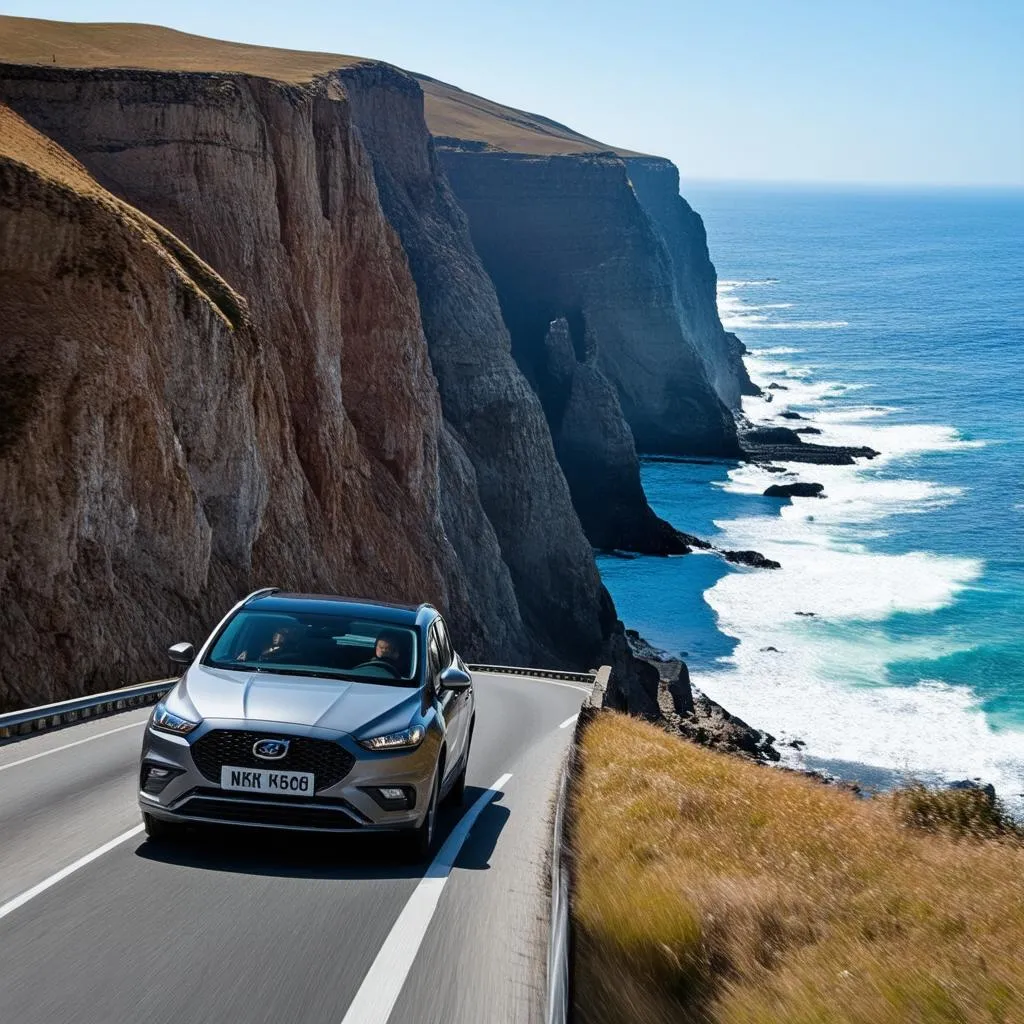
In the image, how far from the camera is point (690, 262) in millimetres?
127062

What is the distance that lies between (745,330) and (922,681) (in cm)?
11693

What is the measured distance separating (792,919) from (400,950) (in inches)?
75.7

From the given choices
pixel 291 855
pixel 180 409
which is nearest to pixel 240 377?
pixel 180 409

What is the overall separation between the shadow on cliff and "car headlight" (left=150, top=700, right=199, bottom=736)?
2.03 feet

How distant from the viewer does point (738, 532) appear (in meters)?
77.9

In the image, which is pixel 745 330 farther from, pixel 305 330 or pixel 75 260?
pixel 75 260

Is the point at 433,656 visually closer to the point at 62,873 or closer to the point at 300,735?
the point at 300,735

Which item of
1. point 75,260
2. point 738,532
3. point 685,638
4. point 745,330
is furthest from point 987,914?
point 745,330

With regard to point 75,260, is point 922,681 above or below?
below

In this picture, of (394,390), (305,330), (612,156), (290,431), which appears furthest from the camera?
(612,156)

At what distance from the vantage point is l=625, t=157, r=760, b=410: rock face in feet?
386

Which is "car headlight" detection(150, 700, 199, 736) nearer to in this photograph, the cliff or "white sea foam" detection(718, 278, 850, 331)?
the cliff

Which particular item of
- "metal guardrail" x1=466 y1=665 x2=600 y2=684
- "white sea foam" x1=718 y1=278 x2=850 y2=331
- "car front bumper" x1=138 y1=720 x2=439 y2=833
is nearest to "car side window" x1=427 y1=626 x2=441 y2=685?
"car front bumper" x1=138 y1=720 x2=439 y2=833

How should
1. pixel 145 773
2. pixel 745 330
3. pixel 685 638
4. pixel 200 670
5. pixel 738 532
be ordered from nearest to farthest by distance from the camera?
pixel 145 773 → pixel 200 670 → pixel 685 638 → pixel 738 532 → pixel 745 330
